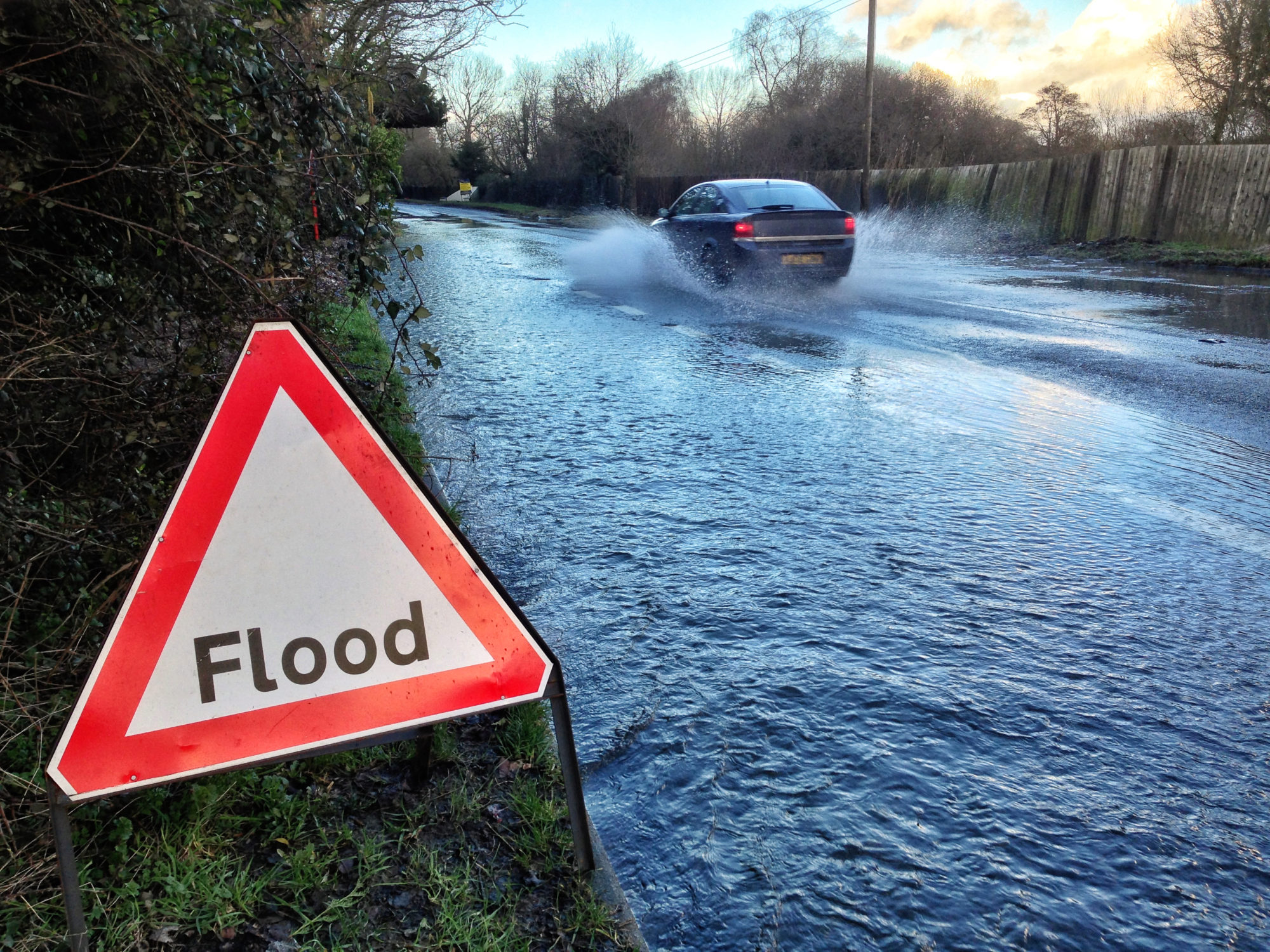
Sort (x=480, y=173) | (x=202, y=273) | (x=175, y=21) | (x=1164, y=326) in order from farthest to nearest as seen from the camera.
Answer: (x=480, y=173) → (x=1164, y=326) → (x=202, y=273) → (x=175, y=21)

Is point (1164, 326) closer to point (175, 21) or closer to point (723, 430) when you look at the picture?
point (723, 430)

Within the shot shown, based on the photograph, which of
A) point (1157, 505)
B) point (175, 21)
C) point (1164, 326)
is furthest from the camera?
point (1164, 326)

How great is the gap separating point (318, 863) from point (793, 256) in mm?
11879

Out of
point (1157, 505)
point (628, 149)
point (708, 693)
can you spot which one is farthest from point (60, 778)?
point (628, 149)

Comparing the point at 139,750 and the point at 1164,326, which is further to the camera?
the point at 1164,326

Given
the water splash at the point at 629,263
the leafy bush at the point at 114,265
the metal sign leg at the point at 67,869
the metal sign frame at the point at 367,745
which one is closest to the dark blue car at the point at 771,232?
the water splash at the point at 629,263

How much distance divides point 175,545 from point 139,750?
40 cm

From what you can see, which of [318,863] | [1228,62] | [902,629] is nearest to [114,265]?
[318,863]

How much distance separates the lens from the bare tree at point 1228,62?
23.1m

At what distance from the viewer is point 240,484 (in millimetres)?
1997

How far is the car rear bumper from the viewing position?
1302cm

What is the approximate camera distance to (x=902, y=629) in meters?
3.54

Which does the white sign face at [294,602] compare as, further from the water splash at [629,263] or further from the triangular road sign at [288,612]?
the water splash at [629,263]

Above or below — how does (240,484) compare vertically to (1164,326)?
above
